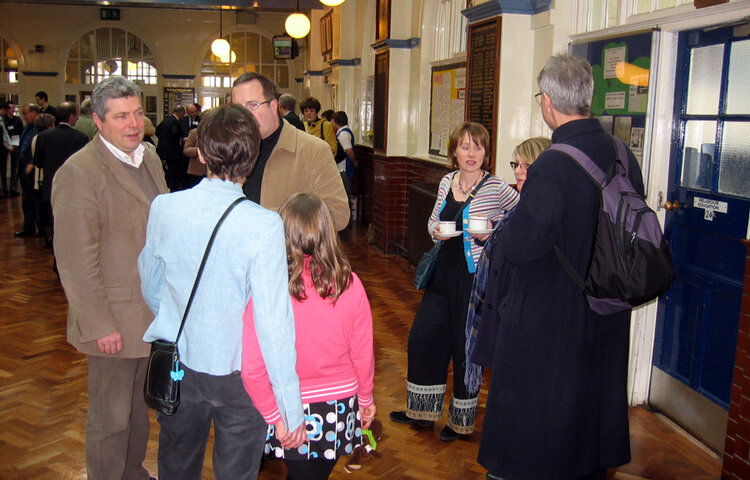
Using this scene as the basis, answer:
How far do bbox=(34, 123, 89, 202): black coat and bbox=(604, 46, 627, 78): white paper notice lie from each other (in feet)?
16.5

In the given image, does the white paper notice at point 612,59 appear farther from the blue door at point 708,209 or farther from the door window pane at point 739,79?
the door window pane at point 739,79

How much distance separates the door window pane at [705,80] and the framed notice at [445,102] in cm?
282

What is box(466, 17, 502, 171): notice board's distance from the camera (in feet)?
15.5

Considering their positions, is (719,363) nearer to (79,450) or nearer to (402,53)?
(79,450)

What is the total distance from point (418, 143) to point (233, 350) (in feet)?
19.1

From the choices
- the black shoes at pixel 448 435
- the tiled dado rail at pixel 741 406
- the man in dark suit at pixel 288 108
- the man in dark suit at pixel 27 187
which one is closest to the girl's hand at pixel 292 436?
the black shoes at pixel 448 435

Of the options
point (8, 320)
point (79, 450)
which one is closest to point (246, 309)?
point (79, 450)

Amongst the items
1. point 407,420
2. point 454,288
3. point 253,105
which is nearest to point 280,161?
point 253,105

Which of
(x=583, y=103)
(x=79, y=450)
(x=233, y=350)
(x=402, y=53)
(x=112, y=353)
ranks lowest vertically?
(x=79, y=450)

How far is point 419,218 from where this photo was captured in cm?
665

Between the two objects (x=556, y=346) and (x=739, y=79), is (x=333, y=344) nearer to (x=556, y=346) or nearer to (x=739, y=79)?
(x=556, y=346)

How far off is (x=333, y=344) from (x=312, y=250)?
290 mm

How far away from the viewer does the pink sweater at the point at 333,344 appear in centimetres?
205

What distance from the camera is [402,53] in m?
7.66
